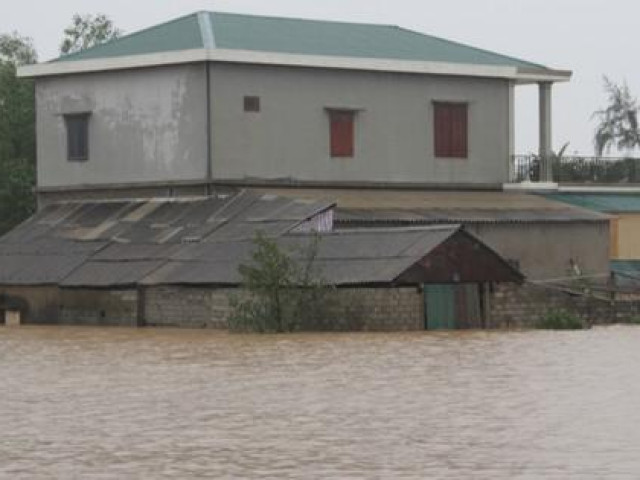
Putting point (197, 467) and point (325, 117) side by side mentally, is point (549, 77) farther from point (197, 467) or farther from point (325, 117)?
point (197, 467)

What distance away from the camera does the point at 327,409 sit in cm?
1925

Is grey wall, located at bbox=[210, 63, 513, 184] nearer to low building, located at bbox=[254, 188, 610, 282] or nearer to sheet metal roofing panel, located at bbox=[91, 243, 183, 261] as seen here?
low building, located at bbox=[254, 188, 610, 282]

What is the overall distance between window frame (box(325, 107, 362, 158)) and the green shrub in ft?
30.0

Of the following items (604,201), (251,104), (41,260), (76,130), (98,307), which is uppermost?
(251,104)

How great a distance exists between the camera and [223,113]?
3969 cm

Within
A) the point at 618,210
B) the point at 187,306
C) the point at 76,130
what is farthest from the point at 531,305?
the point at 76,130

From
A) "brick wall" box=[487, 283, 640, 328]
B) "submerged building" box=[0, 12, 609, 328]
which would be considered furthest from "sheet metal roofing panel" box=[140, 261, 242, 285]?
"brick wall" box=[487, 283, 640, 328]

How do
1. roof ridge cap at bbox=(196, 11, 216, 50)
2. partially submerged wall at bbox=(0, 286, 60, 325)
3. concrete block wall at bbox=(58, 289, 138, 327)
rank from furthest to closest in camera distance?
1. roof ridge cap at bbox=(196, 11, 216, 50)
2. partially submerged wall at bbox=(0, 286, 60, 325)
3. concrete block wall at bbox=(58, 289, 138, 327)

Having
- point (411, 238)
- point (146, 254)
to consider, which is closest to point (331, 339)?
point (411, 238)

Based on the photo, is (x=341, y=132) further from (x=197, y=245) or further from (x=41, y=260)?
(x=41, y=260)

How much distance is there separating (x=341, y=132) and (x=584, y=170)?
808 cm

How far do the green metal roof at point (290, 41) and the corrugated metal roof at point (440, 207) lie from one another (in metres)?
3.01

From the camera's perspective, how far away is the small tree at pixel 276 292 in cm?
3225

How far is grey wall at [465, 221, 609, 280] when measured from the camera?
40.3 meters
